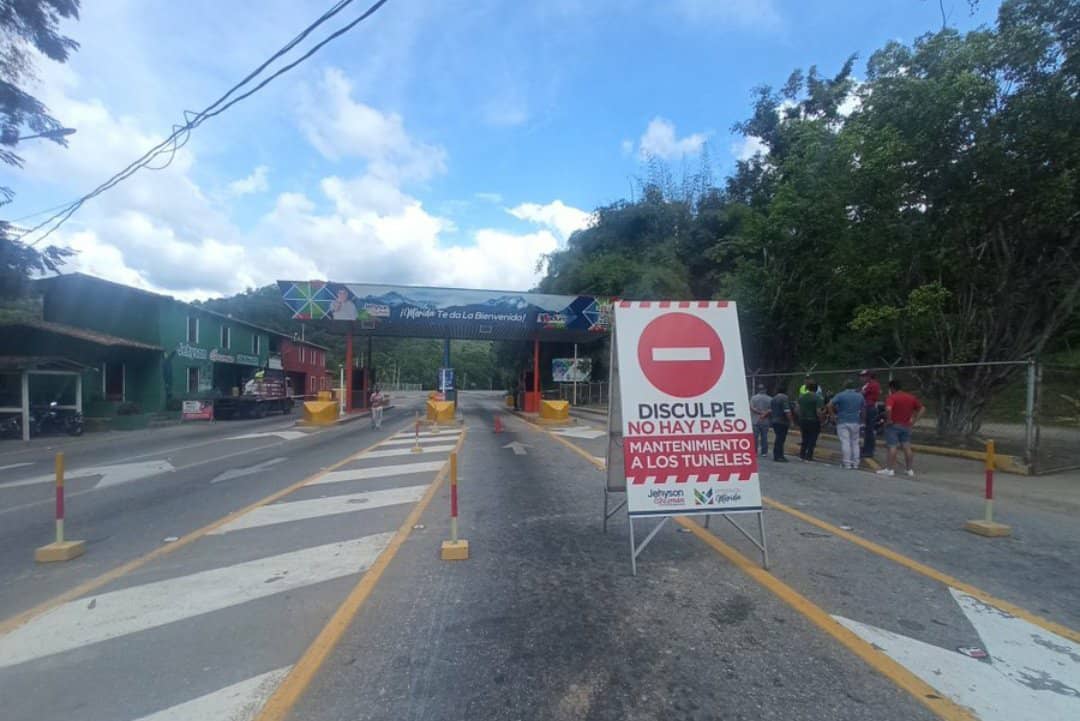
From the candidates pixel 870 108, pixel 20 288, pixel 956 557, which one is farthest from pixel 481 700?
pixel 20 288

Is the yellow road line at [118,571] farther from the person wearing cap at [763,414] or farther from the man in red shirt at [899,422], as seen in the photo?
the man in red shirt at [899,422]

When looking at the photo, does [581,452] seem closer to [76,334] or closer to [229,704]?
[229,704]

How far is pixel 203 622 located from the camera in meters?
4.54

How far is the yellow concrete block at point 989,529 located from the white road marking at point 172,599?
6292 millimetres

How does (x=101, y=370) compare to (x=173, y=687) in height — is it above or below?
above

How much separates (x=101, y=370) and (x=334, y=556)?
1062 inches

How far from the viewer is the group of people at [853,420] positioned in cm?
1121

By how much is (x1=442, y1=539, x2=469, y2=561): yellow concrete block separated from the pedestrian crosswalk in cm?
69

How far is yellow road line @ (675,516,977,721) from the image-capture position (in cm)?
333

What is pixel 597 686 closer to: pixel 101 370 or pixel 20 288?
pixel 20 288

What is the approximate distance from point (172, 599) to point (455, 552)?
2.27m

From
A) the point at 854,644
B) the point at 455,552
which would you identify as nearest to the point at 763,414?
the point at 455,552

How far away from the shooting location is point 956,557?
241 inches

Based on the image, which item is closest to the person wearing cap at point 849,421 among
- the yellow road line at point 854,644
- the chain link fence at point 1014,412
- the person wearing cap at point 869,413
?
the person wearing cap at point 869,413
